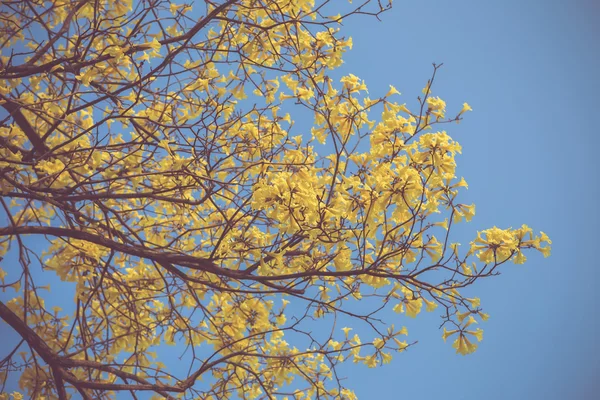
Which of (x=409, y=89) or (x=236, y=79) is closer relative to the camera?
(x=236, y=79)

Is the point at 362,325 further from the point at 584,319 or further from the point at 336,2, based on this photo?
the point at 336,2

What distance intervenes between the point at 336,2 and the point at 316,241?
94.3 inches

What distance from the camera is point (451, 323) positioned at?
1.17 metres

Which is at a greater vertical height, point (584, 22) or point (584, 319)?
point (584, 22)

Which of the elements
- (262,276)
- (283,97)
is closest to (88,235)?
(262,276)

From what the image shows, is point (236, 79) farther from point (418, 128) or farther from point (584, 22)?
point (584, 22)

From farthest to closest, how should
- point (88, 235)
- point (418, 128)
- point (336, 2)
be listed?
1. point (336, 2)
2. point (88, 235)
3. point (418, 128)

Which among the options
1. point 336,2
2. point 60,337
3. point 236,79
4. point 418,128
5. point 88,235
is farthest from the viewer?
point 336,2

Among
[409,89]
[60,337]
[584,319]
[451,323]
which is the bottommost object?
[451,323]

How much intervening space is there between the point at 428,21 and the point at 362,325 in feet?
4.93

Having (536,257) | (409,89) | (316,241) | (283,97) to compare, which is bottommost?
(316,241)

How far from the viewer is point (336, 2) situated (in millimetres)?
3311

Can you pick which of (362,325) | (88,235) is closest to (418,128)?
(88,235)

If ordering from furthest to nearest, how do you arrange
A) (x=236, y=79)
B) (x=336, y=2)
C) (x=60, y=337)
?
(x=336, y=2)
(x=60, y=337)
(x=236, y=79)
